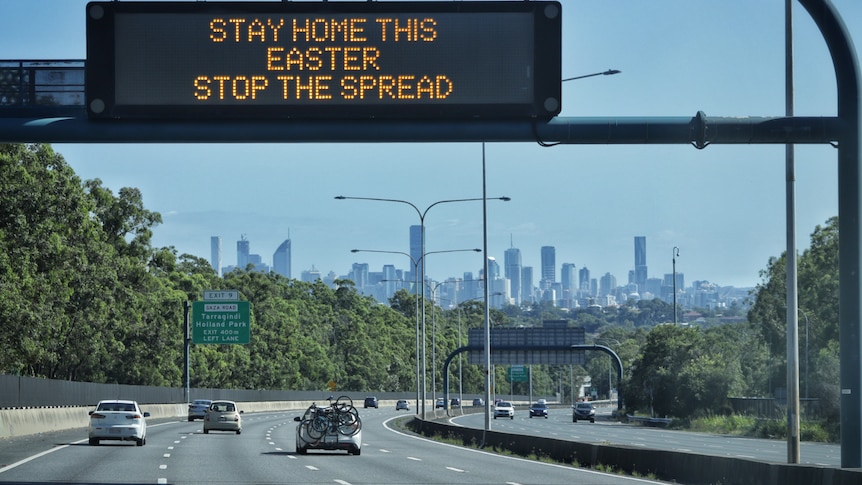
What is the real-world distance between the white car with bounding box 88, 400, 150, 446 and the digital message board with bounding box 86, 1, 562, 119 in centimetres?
2469

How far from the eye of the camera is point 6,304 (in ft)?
184

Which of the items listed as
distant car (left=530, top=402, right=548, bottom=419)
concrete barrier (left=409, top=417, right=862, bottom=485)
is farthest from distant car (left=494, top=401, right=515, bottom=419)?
concrete barrier (left=409, top=417, right=862, bottom=485)

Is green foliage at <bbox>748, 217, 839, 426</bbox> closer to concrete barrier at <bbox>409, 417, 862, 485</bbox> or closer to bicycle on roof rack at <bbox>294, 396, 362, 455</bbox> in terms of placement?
concrete barrier at <bbox>409, 417, 862, 485</bbox>

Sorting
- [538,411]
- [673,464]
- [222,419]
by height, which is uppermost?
[673,464]

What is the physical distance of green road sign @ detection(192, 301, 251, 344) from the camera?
283 feet

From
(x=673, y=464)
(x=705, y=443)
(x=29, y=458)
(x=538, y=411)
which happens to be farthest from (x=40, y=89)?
(x=538, y=411)

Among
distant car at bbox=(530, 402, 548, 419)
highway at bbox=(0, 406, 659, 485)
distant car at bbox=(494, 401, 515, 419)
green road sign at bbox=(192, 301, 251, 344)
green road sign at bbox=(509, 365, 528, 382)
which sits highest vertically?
green road sign at bbox=(192, 301, 251, 344)

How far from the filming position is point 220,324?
3403 inches

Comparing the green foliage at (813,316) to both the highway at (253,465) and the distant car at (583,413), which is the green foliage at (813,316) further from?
the highway at (253,465)

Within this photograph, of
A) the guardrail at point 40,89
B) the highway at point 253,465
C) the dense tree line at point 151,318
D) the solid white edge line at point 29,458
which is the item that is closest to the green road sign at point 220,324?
the dense tree line at point 151,318

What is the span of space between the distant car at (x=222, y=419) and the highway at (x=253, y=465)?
9.82m

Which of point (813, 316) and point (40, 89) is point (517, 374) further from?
point (40, 89)

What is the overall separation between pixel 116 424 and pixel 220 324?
46.1 metres

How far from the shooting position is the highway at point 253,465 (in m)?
26.2
